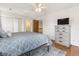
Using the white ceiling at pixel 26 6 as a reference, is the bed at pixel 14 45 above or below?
below

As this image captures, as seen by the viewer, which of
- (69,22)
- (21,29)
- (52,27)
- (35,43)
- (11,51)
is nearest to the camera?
(11,51)

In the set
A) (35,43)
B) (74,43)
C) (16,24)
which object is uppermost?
(16,24)

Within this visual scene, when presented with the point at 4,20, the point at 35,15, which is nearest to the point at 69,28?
the point at 35,15

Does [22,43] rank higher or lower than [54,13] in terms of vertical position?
lower

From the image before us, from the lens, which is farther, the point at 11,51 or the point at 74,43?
the point at 74,43

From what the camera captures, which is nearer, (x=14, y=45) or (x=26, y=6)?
(x=14, y=45)

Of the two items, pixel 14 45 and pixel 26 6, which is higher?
pixel 26 6

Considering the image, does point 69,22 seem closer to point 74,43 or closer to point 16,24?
point 74,43

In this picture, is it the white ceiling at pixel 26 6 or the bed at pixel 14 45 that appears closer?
the bed at pixel 14 45

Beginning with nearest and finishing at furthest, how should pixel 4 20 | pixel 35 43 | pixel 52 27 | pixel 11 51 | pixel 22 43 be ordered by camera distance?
pixel 11 51 < pixel 22 43 < pixel 35 43 < pixel 4 20 < pixel 52 27

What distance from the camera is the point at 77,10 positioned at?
3385 mm

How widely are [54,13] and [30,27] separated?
1.75 metres

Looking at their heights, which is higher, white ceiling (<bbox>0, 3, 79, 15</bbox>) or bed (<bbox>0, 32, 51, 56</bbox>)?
white ceiling (<bbox>0, 3, 79, 15</bbox>)

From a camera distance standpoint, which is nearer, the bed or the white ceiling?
the bed
